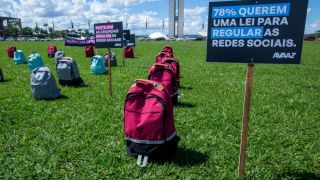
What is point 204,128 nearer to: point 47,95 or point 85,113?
point 85,113

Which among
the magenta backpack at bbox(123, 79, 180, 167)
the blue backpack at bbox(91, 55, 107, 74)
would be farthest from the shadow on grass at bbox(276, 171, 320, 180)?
the blue backpack at bbox(91, 55, 107, 74)

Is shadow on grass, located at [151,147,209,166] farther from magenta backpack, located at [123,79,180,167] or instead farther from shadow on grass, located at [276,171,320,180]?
shadow on grass, located at [276,171,320,180]

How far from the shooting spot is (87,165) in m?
4.07

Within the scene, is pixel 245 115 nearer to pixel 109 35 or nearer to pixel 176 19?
Result: pixel 109 35

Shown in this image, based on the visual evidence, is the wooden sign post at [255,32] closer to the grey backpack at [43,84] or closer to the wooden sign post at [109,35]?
the wooden sign post at [109,35]

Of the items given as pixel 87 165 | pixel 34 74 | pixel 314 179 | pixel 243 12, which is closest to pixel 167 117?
pixel 87 165

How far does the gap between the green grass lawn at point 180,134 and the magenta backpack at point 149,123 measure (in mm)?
197

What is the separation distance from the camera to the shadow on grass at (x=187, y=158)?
161 inches

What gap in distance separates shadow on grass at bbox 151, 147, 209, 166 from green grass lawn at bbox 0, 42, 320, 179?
0.01 metres

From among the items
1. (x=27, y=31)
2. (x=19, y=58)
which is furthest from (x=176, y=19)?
(x=19, y=58)

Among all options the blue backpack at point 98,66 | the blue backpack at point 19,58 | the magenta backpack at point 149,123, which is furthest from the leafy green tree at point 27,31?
the magenta backpack at point 149,123

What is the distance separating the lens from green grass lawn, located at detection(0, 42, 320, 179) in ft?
12.9

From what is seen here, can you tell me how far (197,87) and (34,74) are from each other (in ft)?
15.0

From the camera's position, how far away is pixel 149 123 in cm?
385
